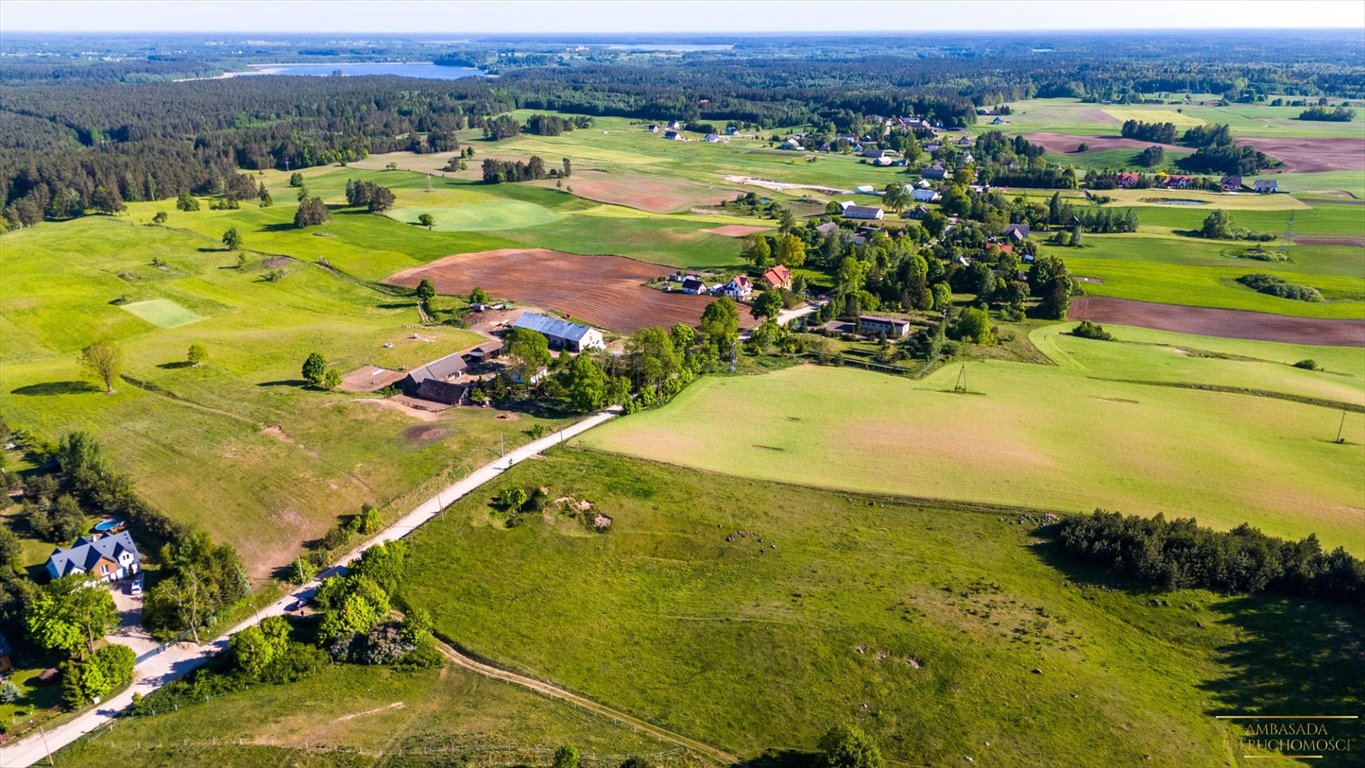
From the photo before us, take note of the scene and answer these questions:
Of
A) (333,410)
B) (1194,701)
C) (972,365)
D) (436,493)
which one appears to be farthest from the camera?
(972,365)

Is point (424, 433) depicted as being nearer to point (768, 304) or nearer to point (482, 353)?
point (482, 353)

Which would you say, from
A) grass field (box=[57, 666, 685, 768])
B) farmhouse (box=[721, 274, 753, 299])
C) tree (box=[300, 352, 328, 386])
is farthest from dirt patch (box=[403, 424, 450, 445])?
farmhouse (box=[721, 274, 753, 299])

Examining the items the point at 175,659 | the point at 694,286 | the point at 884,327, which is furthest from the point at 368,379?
the point at 884,327

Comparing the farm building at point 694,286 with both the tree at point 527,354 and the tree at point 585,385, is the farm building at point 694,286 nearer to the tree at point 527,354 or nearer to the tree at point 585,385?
the tree at point 527,354

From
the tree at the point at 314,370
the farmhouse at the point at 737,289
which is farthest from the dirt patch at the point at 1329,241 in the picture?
the tree at the point at 314,370

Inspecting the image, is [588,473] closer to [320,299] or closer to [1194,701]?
[1194,701]

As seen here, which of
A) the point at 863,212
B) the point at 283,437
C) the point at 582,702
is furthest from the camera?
the point at 863,212

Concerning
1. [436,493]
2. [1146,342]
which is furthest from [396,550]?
[1146,342]
